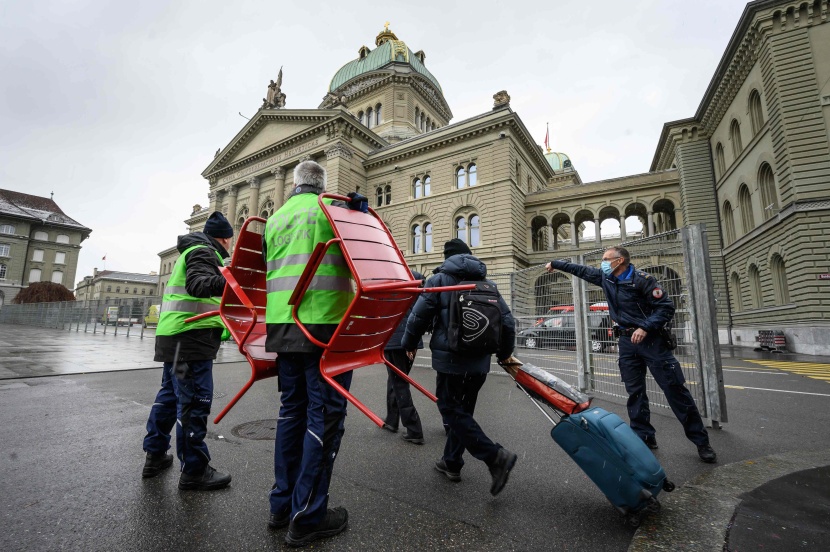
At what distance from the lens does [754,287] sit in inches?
799

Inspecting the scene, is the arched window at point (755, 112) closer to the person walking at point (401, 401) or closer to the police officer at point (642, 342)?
the police officer at point (642, 342)

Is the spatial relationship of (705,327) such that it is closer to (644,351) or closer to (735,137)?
(644,351)

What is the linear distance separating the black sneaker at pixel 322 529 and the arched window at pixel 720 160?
98.2 ft

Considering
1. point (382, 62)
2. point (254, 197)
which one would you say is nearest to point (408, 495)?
point (254, 197)

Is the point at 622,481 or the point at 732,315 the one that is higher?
the point at 732,315

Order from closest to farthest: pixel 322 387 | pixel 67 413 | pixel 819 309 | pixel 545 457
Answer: pixel 322 387 < pixel 545 457 < pixel 67 413 < pixel 819 309

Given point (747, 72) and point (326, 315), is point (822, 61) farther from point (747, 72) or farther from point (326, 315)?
point (326, 315)

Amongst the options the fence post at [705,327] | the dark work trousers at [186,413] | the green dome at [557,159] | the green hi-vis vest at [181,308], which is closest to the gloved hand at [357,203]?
the green hi-vis vest at [181,308]

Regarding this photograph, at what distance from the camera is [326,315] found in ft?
7.28

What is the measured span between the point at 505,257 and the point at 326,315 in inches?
986

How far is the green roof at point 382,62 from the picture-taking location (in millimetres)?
41125

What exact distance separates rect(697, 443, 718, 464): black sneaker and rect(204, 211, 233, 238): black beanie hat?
15.1 feet

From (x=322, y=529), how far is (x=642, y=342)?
3443 mm

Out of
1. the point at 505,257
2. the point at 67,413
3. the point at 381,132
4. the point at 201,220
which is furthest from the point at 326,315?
the point at 201,220
